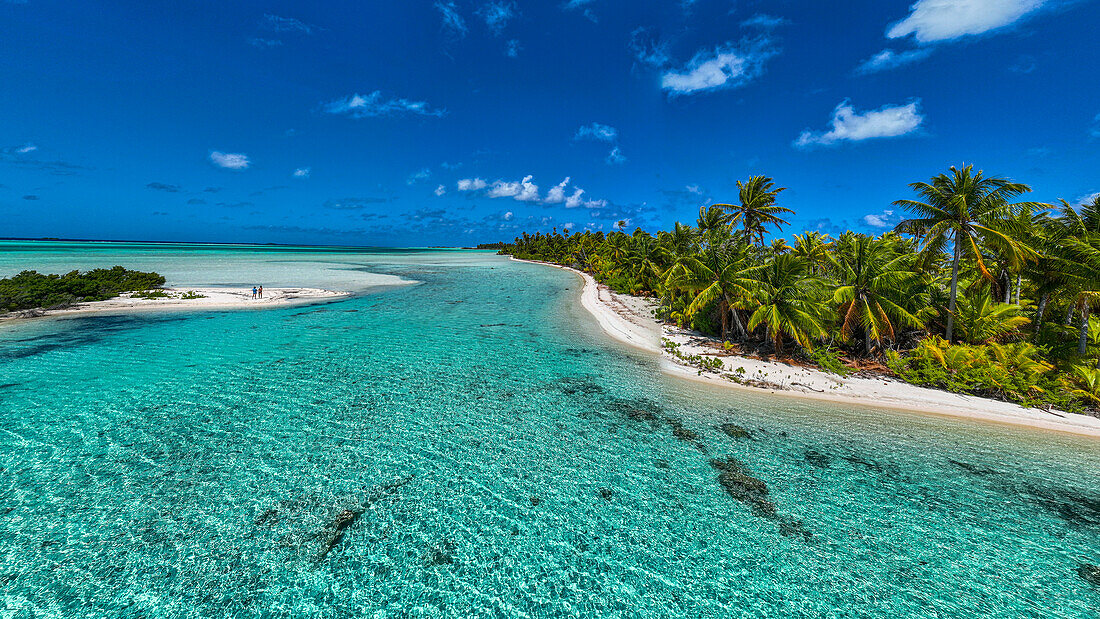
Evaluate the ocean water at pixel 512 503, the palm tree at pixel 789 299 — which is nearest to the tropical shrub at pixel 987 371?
the ocean water at pixel 512 503

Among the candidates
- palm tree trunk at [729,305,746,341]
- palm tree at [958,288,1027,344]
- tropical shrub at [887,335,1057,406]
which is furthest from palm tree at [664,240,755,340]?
palm tree at [958,288,1027,344]

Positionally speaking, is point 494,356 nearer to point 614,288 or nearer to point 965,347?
point 965,347

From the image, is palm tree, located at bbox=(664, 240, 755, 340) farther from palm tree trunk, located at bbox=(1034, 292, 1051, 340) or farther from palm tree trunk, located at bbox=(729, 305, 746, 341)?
palm tree trunk, located at bbox=(1034, 292, 1051, 340)

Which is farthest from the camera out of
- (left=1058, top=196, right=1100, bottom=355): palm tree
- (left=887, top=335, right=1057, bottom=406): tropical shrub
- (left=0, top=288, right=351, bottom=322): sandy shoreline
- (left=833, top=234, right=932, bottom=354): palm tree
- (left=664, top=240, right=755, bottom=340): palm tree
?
(left=0, top=288, right=351, bottom=322): sandy shoreline

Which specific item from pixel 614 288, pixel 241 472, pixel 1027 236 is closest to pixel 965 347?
pixel 1027 236

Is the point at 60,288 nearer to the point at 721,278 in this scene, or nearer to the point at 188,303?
the point at 188,303

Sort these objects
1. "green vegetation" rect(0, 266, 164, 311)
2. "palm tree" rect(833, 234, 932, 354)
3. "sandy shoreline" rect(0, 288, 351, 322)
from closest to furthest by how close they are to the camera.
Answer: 1. "palm tree" rect(833, 234, 932, 354)
2. "green vegetation" rect(0, 266, 164, 311)
3. "sandy shoreline" rect(0, 288, 351, 322)
